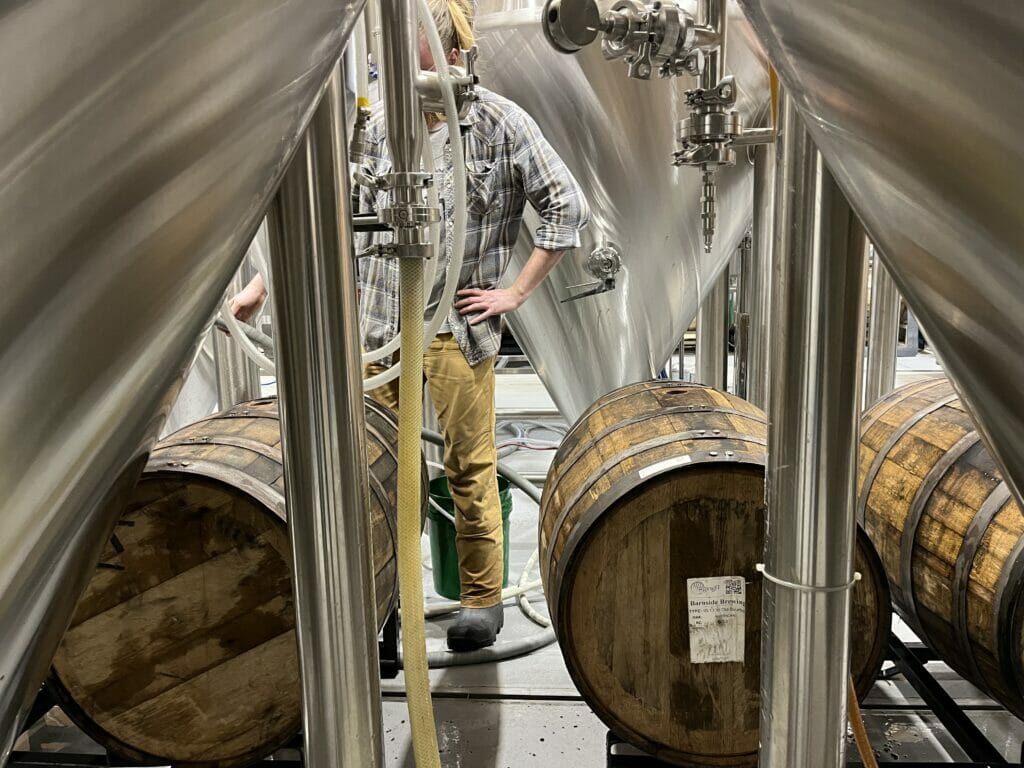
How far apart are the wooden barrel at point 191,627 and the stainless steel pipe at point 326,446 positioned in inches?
27.9

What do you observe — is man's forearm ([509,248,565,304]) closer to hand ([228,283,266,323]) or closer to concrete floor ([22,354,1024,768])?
hand ([228,283,266,323])

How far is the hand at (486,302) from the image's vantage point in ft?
6.79

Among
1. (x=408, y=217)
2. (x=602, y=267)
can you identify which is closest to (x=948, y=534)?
(x=602, y=267)

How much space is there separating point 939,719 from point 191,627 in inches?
62.9

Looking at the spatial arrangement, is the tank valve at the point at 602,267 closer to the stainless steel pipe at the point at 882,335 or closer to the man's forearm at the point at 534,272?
the man's forearm at the point at 534,272

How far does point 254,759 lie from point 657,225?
5.43 ft

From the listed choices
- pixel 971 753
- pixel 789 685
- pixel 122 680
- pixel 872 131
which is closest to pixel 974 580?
pixel 971 753

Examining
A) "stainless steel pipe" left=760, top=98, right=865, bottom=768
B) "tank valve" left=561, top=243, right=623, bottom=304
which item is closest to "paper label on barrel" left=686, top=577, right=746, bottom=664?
"stainless steel pipe" left=760, top=98, right=865, bottom=768

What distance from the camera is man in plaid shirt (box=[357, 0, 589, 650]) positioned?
2.03m

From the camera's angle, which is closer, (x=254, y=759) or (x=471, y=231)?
(x=254, y=759)

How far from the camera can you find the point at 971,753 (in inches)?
58.5

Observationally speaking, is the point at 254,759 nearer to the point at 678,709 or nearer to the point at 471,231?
the point at 678,709

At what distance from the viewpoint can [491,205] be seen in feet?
6.86

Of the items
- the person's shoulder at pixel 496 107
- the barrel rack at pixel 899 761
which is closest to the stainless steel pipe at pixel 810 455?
the barrel rack at pixel 899 761
